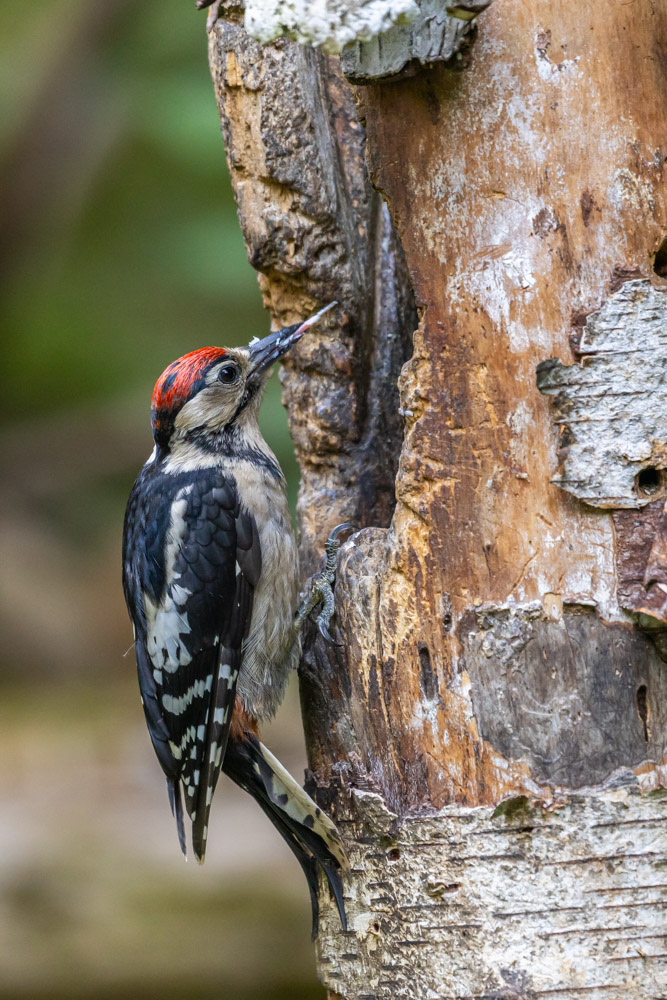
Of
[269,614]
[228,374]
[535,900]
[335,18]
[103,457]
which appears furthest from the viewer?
[103,457]

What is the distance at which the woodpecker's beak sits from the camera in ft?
9.93

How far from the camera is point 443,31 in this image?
7.02 feet

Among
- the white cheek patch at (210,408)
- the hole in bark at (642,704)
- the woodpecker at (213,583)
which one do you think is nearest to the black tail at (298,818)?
the woodpecker at (213,583)

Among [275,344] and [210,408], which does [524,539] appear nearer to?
[275,344]

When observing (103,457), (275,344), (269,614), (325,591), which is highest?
(275,344)

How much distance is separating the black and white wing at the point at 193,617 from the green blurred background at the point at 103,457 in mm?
2470

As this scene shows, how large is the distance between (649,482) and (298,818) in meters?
1.17

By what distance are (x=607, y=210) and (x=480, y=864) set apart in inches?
54.5

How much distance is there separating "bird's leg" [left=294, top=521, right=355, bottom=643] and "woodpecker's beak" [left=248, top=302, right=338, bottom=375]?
A: 1.82 ft

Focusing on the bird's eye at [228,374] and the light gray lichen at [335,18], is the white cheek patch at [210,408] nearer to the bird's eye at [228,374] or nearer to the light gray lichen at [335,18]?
the bird's eye at [228,374]

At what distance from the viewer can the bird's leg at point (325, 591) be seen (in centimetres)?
280

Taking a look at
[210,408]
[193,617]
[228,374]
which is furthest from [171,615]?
[228,374]

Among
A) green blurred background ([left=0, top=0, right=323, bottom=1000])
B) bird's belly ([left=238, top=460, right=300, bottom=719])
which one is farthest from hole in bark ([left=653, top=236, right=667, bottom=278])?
green blurred background ([left=0, top=0, right=323, bottom=1000])

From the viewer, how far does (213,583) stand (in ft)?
9.77
